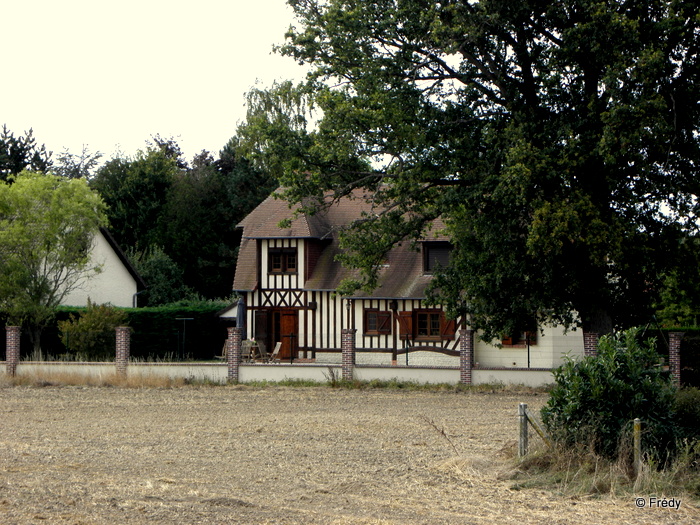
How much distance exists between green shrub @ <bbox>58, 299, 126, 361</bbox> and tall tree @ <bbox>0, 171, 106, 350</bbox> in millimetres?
1421

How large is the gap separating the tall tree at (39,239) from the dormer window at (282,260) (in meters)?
6.75

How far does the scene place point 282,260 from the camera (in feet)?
114

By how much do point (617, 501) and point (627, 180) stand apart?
42.4 ft

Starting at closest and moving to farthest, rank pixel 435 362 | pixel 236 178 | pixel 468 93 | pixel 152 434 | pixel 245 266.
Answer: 1. pixel 152 434
2. pixel 468 93
3. pixel 435 362
4. pixel 245 266
5. pixel 236 178

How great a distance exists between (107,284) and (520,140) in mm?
24843

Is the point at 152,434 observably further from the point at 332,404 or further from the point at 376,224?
the point at 376,224

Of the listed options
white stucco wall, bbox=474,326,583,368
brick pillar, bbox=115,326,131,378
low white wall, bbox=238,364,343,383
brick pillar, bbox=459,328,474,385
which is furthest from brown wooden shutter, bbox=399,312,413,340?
brick pillar, bbox=115,326,131,378

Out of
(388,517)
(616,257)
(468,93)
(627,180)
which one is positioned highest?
(468,93)

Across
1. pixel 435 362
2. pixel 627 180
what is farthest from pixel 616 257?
pixel 435 362

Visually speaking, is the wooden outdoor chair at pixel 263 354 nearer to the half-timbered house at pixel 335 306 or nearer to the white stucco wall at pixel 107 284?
the half-timbered house at pixel 335 306

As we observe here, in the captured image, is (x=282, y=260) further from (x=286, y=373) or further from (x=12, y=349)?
(x=12, y=349)

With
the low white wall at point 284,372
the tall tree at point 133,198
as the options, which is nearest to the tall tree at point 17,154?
the tall tree at point 133,198

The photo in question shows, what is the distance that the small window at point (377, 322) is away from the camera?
1286 inches

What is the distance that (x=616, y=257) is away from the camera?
20.5 m
